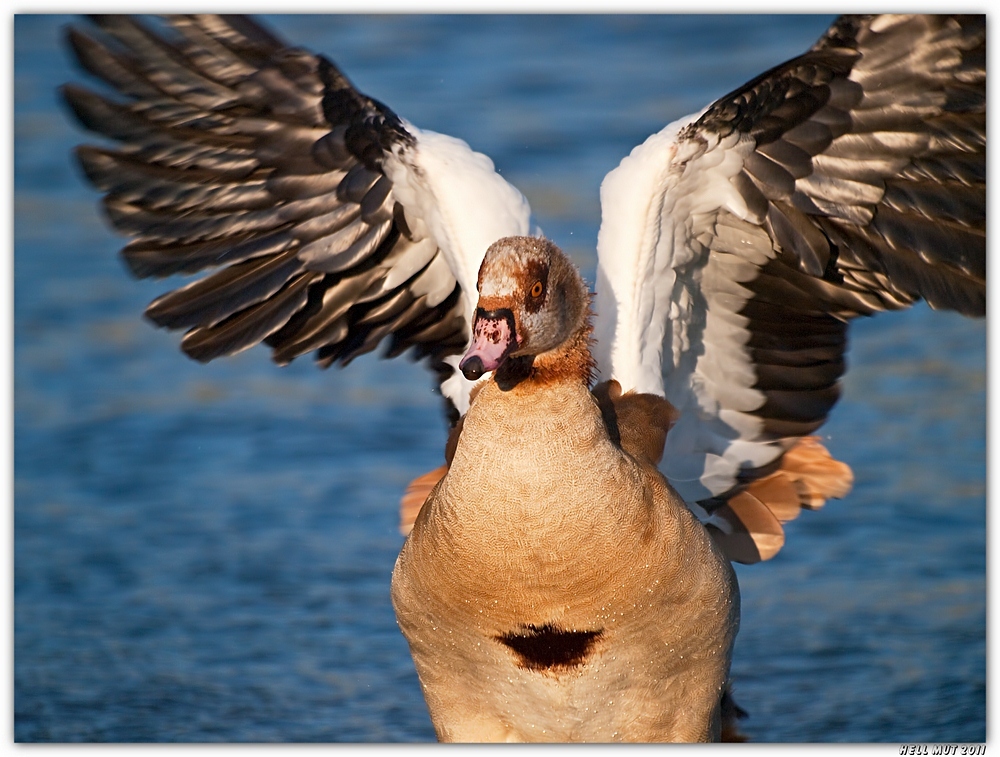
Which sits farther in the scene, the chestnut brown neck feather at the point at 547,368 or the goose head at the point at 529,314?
the chestnut brown neck feather at the point at 547,368

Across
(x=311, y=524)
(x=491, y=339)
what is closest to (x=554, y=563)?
(x=491, y=339)

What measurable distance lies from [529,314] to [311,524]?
3579 mm

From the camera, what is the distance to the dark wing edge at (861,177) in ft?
12.8

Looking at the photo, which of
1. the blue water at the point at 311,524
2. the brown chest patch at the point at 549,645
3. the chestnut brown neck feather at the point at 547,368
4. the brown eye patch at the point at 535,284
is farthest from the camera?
the blue water at the point at 311,524

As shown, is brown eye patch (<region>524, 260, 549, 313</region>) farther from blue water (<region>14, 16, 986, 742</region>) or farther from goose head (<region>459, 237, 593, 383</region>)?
blue water (<region>14, 16, 986, 742</region>)

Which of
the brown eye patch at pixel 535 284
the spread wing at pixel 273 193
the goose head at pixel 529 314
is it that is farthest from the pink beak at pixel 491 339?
the spread wing at pixel 273 193

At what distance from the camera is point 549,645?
4.09 metres

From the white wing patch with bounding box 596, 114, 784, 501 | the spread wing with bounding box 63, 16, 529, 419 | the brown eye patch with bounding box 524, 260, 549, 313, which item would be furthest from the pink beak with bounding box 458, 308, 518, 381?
the spread wing with bounding box 63, 16, 529, 419

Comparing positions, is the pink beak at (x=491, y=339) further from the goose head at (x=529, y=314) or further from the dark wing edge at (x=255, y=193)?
the dark wing edge at (x=255, y=193)

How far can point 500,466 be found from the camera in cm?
392

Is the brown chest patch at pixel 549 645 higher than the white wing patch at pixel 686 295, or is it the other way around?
the white wing patch at pixel 686 295

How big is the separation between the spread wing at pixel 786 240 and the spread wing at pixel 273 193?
21.7 inches

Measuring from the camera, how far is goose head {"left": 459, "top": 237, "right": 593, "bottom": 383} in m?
3.70

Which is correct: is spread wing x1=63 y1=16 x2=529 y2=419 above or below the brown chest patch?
above
